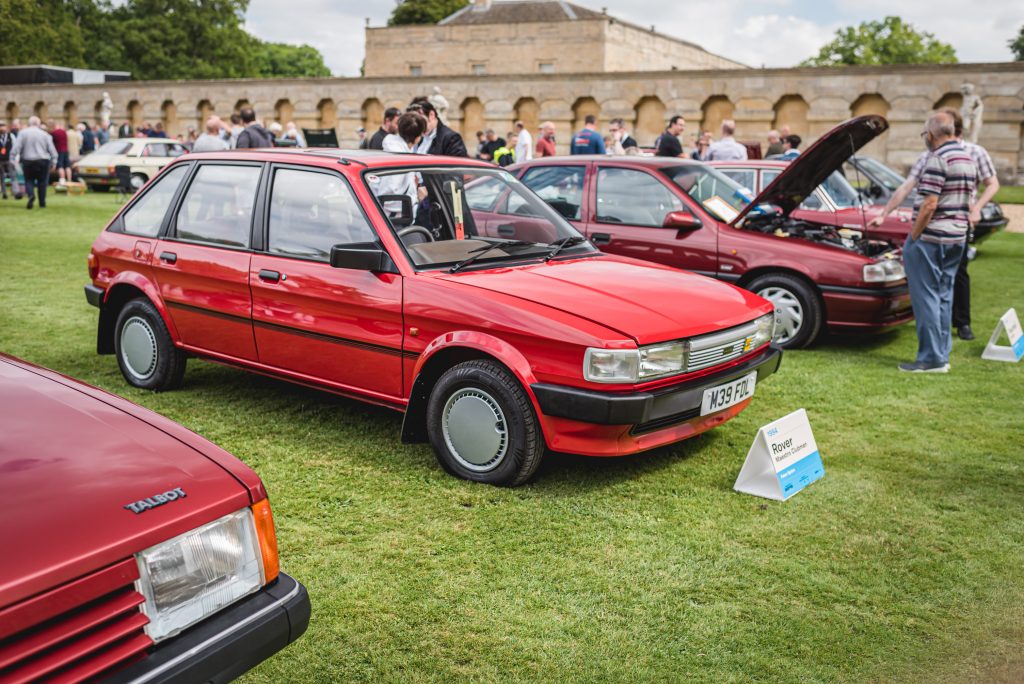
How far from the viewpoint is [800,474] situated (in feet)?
15.3

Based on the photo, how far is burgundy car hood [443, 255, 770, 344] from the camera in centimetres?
432

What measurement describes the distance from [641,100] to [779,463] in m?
Result: 32.3

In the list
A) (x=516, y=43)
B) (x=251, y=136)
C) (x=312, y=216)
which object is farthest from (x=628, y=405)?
(x=516, y=43)

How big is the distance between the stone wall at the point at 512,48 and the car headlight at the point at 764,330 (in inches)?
2242

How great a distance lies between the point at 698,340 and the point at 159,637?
305 cm

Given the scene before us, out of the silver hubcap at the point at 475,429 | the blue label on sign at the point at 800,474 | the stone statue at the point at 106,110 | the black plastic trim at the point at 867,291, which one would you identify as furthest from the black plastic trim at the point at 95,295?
the stone statue at the point at 106,110

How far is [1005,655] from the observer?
3178 mm

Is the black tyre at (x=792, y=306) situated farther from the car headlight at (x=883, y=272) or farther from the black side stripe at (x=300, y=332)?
the black side stripe at (x=300, y=332)

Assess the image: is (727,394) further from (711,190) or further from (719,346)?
(711,190)

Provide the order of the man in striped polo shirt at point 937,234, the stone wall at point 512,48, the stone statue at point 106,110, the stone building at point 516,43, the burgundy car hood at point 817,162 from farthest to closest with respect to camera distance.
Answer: the stone building at point 516,43 → the stone wall at point 512,48 → the stone statue at point 106,110 → the burgundy car hood at point 817,162 → the man in striped polo shirt at point 937,234

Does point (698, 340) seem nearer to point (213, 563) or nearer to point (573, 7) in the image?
point (213, 563)

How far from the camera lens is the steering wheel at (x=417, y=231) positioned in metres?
5.03

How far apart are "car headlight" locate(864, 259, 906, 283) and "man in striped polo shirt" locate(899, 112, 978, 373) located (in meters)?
0.31

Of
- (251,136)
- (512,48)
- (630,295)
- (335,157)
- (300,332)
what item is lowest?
(300,332)
